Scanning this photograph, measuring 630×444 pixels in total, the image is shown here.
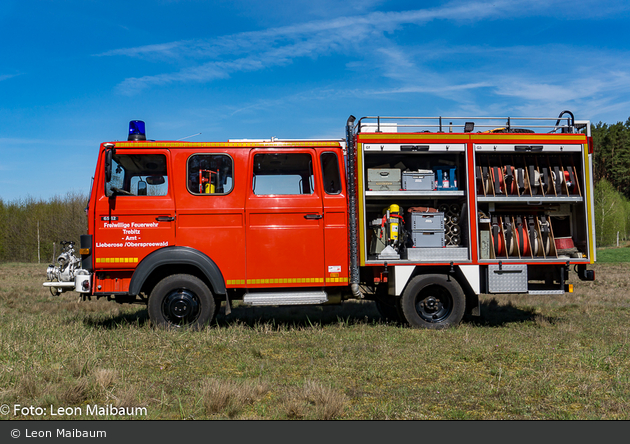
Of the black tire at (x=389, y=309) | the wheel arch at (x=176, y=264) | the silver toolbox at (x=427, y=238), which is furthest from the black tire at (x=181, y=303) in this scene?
the silver toolbox at (x=427, y=238)

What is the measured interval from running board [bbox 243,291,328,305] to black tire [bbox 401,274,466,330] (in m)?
1.39

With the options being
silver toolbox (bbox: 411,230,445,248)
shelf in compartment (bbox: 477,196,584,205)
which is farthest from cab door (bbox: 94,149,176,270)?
shelf in compartment (bbox: 477,196,584,205)

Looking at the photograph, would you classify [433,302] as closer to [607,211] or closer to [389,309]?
[389,309]

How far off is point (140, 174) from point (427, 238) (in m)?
4.75

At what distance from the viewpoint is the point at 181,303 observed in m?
7.36

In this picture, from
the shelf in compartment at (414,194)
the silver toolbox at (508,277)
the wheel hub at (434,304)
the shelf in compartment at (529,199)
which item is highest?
the shelf in compartment at (414,194)

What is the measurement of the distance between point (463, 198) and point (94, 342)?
19.7 feet

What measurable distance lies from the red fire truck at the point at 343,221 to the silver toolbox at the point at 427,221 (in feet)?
0.08

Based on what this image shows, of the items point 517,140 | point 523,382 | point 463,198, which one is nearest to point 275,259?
point 463,198

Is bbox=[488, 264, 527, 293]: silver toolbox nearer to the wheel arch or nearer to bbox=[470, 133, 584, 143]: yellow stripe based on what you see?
bbox=[470, 133, 584, 143]: yellow stripe

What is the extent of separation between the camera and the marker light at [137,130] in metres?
7.71

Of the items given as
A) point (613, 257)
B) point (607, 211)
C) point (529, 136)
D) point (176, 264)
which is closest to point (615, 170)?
point (607, 211)

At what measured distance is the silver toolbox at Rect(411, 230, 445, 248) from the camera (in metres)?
7.84

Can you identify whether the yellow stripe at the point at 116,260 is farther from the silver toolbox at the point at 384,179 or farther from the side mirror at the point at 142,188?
the silver toolbox at the point at 384,179
